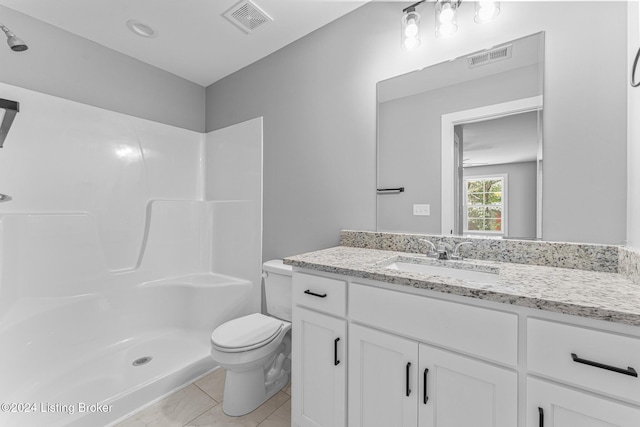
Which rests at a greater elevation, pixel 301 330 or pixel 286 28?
pixel 286 28

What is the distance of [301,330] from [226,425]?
76 centimetres

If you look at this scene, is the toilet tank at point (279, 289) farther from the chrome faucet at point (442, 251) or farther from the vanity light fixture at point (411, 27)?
the vanity light fixture at point (411, 27)

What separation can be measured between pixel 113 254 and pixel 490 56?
9.18 feet

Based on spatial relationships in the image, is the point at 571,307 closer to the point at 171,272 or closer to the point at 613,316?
the point at 613,316

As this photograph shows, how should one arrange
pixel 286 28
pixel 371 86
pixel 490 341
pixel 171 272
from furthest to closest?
1. pixel 171 272
2. pixel 286 28
3. pixel 371 86
4. pixel 490 341

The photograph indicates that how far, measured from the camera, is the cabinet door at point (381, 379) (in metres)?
1.00

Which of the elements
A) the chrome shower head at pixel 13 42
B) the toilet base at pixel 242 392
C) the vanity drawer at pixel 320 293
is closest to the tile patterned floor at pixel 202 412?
the toilet base at pixel 242 392

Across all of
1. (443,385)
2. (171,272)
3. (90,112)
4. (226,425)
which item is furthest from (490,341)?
(90,112)

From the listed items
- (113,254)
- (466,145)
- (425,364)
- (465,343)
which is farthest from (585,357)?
(113,254)

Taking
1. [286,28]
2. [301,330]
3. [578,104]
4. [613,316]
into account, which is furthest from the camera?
[286,28]

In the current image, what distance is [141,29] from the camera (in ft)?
6.44

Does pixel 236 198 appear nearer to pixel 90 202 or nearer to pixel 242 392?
pixel 90 202

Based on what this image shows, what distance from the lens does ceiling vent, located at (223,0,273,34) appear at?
1740mm

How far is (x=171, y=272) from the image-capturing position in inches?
97.0
